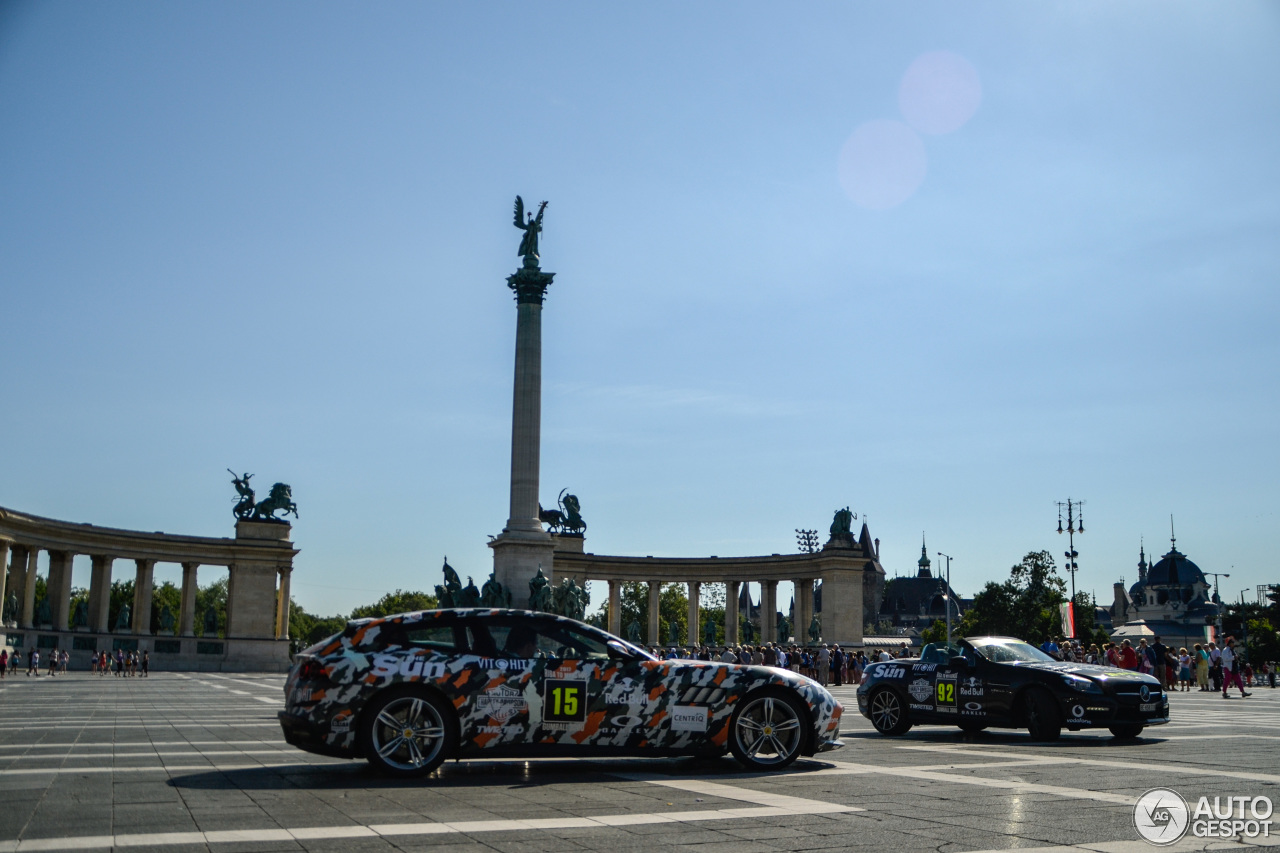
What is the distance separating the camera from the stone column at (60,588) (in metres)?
74.4

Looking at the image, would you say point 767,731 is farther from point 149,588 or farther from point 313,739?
point 149,588

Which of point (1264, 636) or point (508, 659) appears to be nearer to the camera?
point (508, 659)

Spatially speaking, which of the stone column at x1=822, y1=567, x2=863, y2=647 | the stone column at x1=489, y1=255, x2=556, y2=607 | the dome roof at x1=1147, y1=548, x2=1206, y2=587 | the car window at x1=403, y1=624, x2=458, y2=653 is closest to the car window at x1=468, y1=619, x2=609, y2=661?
the car window at x1=403, y1=624, x2=458, y2=653

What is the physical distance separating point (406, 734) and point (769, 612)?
74.2 metres

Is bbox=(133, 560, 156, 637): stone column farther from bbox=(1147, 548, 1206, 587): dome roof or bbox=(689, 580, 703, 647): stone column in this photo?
bbox=(1147, 548, 1206, 587): dome roof

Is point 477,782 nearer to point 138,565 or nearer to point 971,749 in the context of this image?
point 971,749

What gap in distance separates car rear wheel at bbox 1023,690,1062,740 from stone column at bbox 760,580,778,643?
216 ft

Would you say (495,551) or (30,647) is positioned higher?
(495,551)

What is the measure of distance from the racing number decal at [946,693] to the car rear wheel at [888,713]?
631 millimetres

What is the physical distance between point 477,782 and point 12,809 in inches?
156

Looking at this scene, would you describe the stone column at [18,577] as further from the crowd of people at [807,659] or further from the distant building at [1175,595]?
the distant building at [1175,595]

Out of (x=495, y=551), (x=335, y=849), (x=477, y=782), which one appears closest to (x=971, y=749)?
(x=477, y=782)

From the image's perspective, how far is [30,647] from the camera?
225 ft

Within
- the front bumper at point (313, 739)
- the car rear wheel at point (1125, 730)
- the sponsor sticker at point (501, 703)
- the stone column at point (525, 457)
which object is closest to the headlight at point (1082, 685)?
the car rear wheel at point (1125, 730)
